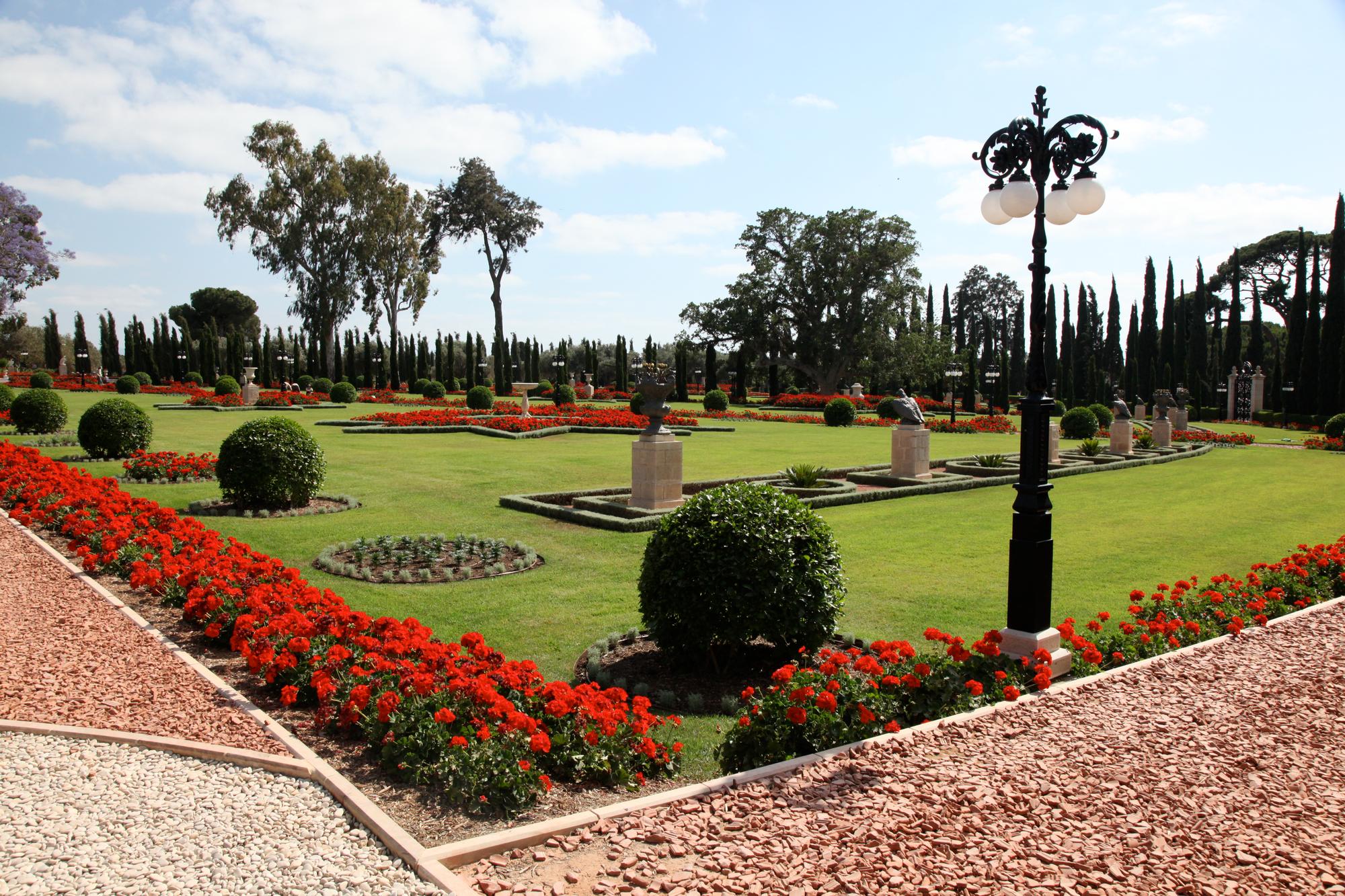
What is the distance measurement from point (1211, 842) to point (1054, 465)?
17.1 metres

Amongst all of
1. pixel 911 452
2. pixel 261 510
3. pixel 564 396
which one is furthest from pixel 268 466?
pixel 564 396

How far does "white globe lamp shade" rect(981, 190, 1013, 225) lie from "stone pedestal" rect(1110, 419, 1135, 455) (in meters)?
18.7

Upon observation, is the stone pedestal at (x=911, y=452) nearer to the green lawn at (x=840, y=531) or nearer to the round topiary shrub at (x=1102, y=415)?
the green lawn at (x=840, y=531)

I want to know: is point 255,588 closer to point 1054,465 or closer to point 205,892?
point 205,892

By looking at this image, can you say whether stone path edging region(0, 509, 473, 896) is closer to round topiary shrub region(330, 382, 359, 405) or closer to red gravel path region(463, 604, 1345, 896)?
red gravel path region(463, 604, 1345, 896)

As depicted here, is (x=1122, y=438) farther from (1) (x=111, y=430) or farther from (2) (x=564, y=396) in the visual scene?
(2) (x=564, y=396)

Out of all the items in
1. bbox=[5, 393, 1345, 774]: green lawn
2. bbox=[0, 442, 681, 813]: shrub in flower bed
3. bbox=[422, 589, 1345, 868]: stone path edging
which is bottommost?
bbox=[5, 393, 1345, 774]: green lawn

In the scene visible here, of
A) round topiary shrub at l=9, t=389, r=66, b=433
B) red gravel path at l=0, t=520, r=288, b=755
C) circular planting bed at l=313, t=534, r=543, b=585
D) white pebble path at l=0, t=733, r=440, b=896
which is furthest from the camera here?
round topiary shrub at l=9, t=389, r=66, b=433

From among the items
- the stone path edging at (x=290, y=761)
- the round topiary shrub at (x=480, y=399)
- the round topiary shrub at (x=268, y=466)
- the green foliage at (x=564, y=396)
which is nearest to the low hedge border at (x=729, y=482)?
the round topiary shrub at (x=268, y=466)

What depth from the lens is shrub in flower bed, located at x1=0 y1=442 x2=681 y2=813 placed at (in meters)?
3.84

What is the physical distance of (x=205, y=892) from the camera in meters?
2.92

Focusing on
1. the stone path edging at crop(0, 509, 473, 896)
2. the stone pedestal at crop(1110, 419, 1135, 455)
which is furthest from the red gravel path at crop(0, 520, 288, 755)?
the stone pedestal at crop(1110, 419, 1135, 455)

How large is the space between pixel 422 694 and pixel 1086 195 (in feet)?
16.2

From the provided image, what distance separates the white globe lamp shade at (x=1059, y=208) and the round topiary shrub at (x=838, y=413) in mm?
→ 26924
